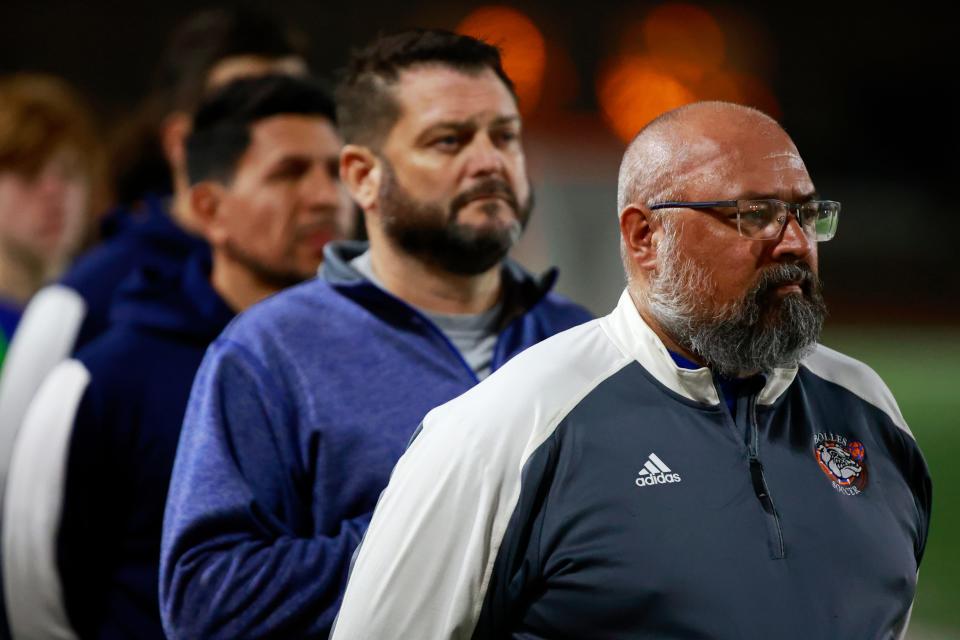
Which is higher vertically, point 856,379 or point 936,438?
point 856,379

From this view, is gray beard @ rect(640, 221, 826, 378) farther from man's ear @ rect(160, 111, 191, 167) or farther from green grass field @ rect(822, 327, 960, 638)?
green grass field @ rect(822, 327, 960, 638)

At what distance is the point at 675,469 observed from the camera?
2107 millimetres

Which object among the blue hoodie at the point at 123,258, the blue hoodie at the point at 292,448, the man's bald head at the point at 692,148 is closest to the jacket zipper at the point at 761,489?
the man's bald head at the point at 692,148

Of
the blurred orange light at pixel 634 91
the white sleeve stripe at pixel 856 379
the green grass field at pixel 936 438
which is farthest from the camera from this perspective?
the blurred orange light at pixel 634 91

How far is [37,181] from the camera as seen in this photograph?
4934mm

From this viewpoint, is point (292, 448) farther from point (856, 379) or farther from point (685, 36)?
point (685, 36)

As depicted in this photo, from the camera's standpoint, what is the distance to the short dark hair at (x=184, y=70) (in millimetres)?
4891

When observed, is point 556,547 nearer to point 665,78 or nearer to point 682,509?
point 682,509

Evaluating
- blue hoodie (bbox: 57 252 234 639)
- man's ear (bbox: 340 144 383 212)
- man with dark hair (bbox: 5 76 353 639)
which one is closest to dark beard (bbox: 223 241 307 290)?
man with dark hair (bbox: 5 76 353 639)

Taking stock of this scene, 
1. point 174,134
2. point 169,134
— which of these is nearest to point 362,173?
point 174,134

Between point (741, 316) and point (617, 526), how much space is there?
380mm

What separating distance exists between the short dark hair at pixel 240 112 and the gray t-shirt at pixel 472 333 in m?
0.85

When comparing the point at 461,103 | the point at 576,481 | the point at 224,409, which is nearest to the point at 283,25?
the point at 461,103

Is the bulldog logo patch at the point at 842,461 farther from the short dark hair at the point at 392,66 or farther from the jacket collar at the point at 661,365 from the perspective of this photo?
the short dark hair at the point at 392,66
